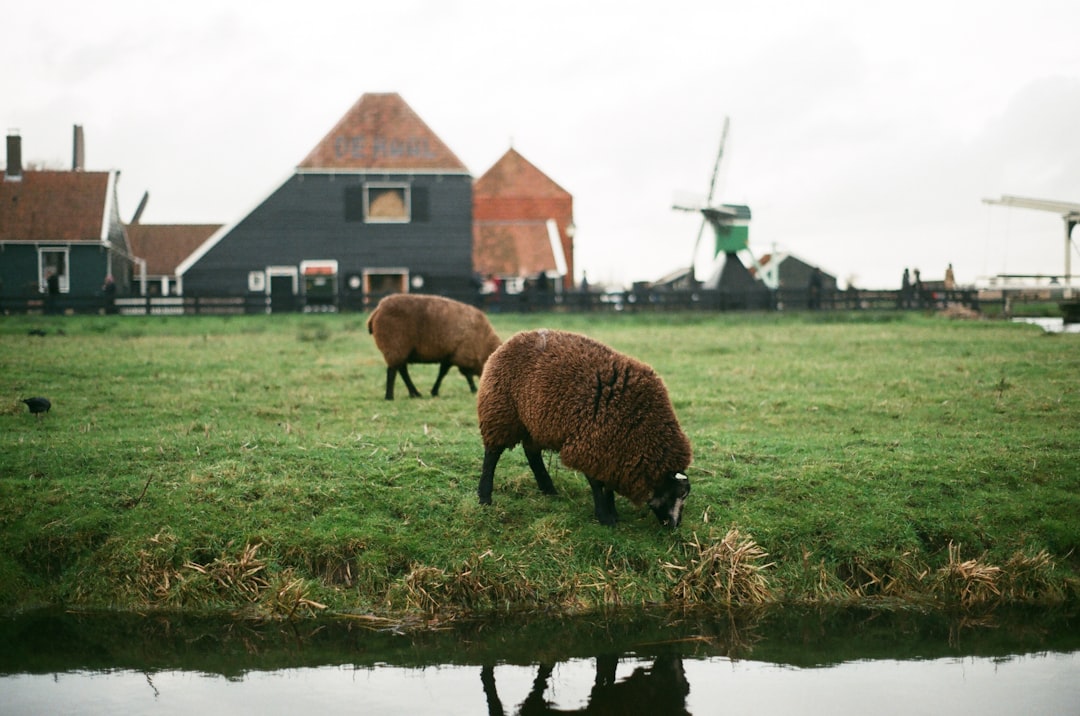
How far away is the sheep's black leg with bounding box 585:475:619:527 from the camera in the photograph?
9.24 meters

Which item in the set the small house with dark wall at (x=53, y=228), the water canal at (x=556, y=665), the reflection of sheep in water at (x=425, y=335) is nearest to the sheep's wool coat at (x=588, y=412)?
the water canal at (x=556, y=665)

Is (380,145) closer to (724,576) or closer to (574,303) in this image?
(574,303)

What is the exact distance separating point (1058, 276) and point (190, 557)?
51192mm

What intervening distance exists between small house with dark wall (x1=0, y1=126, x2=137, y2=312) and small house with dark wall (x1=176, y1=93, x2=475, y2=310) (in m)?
4.92

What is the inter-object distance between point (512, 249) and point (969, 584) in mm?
45817

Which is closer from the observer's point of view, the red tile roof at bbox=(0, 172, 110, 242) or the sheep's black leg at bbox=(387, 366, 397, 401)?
the sheep's black leg at bbox=(387, 366, 397, 401)

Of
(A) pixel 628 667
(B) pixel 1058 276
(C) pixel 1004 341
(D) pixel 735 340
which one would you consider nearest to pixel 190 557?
(A) pixel 628 667

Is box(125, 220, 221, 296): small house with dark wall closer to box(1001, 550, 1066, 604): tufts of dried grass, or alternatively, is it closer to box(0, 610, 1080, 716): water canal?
box(0, 610, 1080, 716): water canal

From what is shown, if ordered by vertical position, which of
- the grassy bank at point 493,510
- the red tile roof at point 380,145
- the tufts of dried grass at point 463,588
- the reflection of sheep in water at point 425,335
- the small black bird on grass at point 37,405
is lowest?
the tufts of dried grass at point 463,588

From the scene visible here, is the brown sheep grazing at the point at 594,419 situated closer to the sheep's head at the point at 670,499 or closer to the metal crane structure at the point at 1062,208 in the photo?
the sheep's head at the point at 670,499

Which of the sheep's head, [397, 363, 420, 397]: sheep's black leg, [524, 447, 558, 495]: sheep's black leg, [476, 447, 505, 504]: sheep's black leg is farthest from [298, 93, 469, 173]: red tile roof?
the sheep's head

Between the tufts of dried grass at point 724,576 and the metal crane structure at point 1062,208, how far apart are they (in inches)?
1912

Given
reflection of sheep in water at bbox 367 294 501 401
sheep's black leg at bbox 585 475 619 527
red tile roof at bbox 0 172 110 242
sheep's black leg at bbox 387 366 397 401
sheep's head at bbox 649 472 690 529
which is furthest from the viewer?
red tile roof at bbox 0 172 110 242

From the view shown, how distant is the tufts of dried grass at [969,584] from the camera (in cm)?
852
